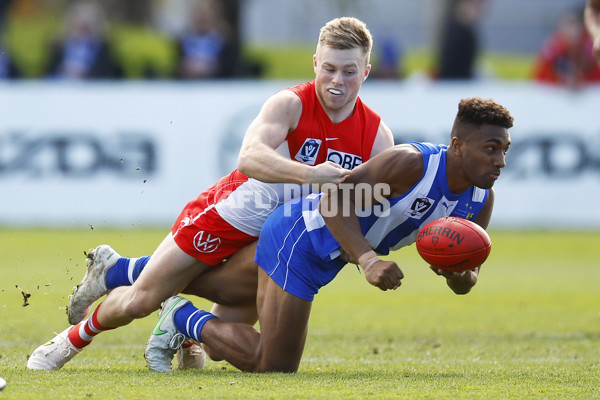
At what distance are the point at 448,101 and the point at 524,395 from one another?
1121 cm

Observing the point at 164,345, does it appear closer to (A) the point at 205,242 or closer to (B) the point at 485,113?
(A) the point at 205,242

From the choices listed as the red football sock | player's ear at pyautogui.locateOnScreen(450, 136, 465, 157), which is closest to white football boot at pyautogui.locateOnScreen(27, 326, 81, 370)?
the red football sock

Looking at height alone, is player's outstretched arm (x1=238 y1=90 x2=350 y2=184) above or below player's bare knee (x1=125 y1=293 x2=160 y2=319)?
above

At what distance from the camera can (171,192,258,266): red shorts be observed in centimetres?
643

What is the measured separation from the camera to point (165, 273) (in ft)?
20.9

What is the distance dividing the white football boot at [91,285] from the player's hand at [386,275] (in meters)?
2.18

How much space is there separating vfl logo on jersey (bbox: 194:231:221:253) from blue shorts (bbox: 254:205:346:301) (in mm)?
340

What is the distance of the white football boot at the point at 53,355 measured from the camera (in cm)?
612

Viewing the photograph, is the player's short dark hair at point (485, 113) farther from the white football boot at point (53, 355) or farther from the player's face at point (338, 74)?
the white football boot at point (53, 355)

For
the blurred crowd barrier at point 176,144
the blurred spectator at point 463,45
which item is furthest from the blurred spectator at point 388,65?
the blurred crowd barrier at point 176,144

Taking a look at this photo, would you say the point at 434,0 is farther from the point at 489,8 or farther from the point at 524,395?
the point at 524,395

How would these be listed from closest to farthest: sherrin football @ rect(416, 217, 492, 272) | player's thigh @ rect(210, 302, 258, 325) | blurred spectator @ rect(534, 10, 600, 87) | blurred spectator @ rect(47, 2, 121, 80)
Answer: sherrin football @ rect(416, 217, 492, 272) → player's thigh @ rect(210, 302, 258, 325) → blurred spectator @ rect(534, 10, 600, 87) → blurred spectator @ rect(47, 2, 121, 80)

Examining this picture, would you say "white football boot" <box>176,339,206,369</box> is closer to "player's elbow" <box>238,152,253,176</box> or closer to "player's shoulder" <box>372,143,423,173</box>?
"player's elbow" <box>238,152,253,176</box>

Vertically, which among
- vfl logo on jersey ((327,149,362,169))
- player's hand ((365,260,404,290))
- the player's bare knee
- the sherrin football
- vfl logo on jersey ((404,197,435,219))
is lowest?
the player's bare knee
